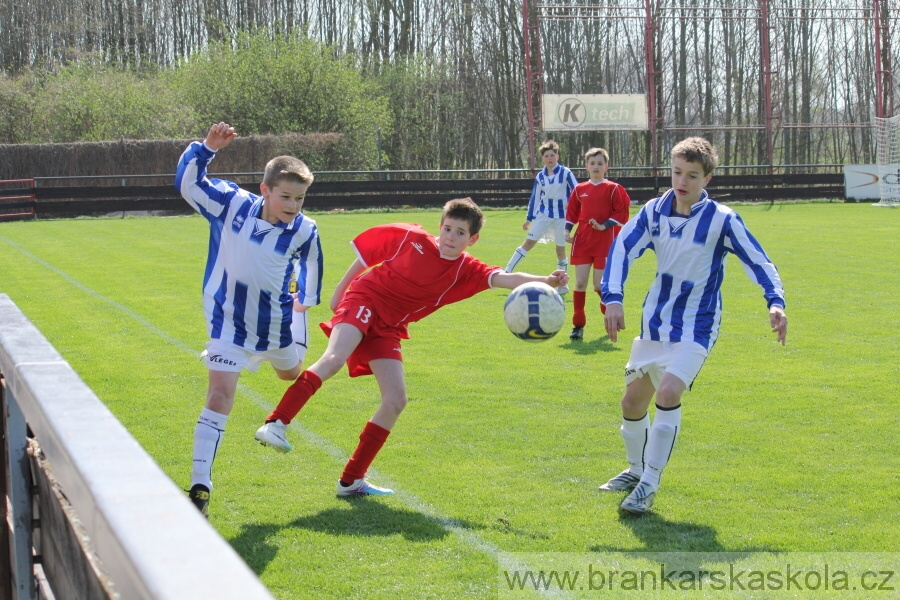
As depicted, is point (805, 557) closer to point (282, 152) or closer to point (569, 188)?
point (569, 188)

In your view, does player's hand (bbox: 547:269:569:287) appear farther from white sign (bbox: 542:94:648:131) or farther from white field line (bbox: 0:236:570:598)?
white sign (bbox: 542:94:648:131)

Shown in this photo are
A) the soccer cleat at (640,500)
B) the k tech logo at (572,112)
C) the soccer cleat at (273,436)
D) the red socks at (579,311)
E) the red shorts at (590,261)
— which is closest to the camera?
the soccer cleat at (273,436)

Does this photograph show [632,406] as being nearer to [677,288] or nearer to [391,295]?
[677,288]

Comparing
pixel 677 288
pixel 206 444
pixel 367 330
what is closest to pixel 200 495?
pixel 206 444

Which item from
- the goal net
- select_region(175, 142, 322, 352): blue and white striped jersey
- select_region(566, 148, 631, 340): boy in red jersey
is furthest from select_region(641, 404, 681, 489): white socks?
the goal net

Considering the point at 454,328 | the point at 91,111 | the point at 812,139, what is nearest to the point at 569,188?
the point at 454,328

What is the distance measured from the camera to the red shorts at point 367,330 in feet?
15.7

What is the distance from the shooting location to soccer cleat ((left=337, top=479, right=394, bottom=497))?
4625 millimetres

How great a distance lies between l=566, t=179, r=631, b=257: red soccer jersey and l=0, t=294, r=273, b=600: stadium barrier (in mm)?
7474

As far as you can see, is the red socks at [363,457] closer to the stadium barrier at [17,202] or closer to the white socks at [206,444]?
the white socks at [206,444]

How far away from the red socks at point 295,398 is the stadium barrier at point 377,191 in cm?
2295

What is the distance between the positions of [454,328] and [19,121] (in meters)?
28.8

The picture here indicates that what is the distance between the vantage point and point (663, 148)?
1308 inches

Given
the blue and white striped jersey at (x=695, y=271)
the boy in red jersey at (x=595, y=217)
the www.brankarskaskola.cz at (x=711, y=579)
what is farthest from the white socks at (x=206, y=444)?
the boy in red jersey at (x=595, y=217)
